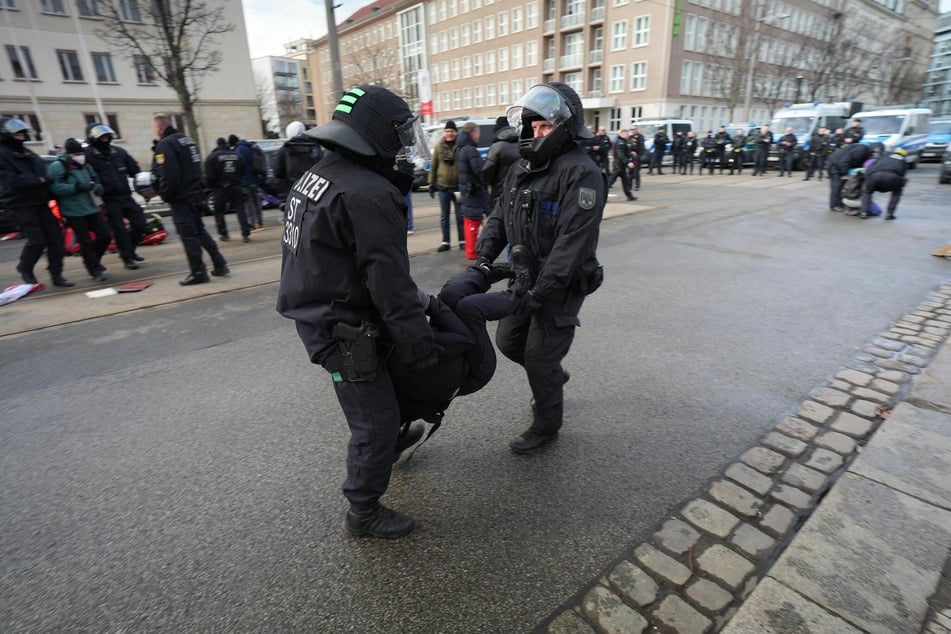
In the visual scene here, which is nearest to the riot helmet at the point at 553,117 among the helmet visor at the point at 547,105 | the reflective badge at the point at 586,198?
the helmet visor at the point at 547,105

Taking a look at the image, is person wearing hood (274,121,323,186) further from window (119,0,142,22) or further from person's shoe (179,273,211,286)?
window (119,0,142,22)

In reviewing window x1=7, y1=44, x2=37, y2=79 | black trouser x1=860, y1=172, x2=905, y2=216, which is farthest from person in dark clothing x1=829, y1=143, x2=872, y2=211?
window x1=7, y1=44, x2=37, y2=79

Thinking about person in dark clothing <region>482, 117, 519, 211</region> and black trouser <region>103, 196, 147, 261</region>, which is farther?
black trouser <region>103, 196, 147, 261</region>

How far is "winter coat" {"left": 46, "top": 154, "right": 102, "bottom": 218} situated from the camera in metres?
6.63

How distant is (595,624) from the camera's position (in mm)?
1914

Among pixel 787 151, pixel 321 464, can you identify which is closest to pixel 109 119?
pixel 787 151

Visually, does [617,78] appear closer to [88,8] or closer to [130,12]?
[130,12]

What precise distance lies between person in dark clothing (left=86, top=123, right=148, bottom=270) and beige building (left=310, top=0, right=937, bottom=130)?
32.6 meters

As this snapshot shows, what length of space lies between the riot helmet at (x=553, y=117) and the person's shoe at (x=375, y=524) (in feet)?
6.42

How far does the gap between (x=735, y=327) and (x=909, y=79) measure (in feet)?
220

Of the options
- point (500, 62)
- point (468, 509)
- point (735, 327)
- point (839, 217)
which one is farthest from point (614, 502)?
point (500, 62)

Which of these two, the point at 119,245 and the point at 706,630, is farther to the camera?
the point at 119,245

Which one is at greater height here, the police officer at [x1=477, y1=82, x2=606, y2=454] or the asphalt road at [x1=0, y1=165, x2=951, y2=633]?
the police officer at [x1=477, y1=82, x2=606, y2=454]

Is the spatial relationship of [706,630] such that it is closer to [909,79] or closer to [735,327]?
[735,327]
